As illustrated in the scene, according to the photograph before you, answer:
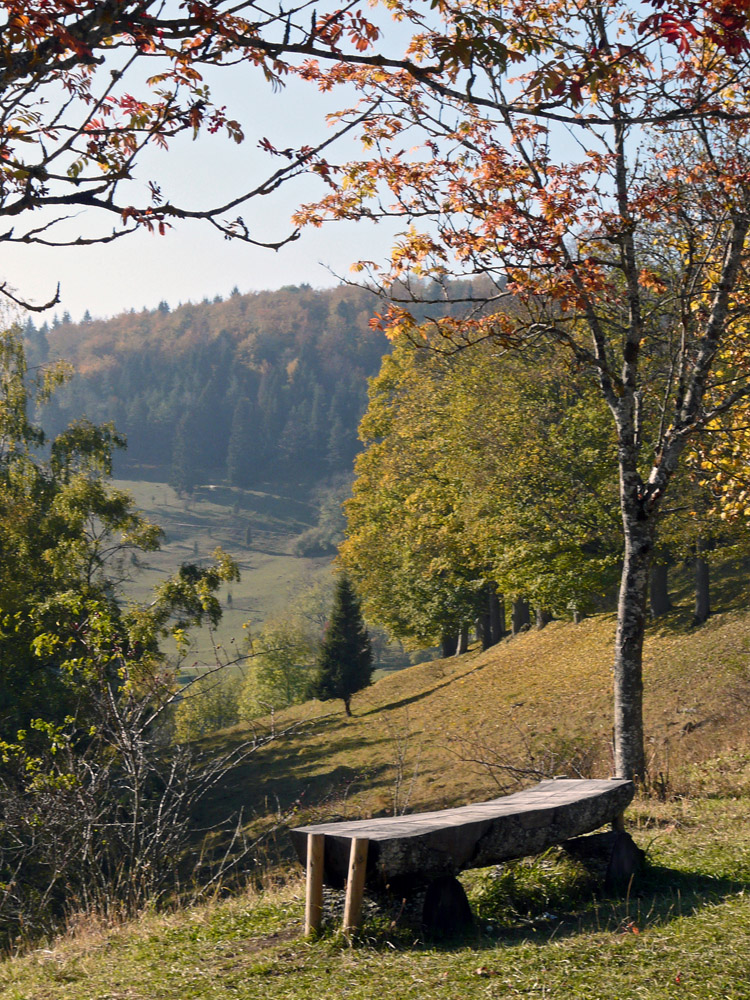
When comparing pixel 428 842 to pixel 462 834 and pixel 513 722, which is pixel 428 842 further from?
pixel 513 722

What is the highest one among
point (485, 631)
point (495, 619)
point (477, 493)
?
point (477, 493)

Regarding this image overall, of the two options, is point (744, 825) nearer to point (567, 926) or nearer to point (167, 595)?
point (567, 926)

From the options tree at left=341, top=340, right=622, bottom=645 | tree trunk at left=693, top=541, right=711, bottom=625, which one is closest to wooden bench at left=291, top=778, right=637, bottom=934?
tree at left=341, top=340, right=622, bottom=645

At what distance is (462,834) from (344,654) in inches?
1417

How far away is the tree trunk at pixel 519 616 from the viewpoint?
37.2 m

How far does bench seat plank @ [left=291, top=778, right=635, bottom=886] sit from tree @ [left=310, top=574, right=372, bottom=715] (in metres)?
32.9

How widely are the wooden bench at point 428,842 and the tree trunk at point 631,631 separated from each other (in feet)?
10.4

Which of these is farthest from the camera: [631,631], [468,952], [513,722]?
[513,722]

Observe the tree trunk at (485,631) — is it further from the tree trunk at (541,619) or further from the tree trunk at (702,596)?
the tree trunk at (702,596)

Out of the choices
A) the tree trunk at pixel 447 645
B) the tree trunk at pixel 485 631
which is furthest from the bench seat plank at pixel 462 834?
the tree trunk at pixel 447 645

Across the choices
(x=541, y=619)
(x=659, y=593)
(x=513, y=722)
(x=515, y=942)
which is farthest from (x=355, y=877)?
(x=541, y=619)

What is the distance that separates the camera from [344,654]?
41531 millimetres

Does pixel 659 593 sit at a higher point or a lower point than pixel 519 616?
higher

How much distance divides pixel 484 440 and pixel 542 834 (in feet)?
74.7
